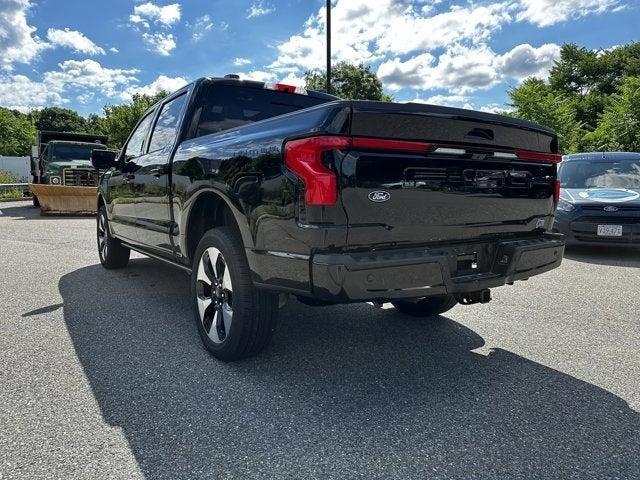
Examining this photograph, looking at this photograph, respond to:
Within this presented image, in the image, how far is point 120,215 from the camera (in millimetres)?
5277

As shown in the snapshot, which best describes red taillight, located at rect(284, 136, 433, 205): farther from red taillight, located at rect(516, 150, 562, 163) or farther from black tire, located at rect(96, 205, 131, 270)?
black tire, located at rect(96, 205, 131, 270)

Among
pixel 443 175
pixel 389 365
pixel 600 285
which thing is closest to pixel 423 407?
pixel 389 365

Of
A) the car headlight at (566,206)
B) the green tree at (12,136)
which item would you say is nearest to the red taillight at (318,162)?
the car headlight at (566,206)

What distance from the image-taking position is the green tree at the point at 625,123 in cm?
1828

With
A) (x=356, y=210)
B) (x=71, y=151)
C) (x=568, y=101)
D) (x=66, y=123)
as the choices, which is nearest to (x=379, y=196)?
(x=356, y=210)

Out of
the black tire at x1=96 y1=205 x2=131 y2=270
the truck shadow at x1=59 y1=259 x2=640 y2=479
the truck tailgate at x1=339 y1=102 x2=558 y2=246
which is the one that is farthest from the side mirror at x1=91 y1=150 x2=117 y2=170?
the truck tailgate at x1=339 y1=102 x2=558 y2=246

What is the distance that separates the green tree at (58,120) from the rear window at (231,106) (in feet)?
307

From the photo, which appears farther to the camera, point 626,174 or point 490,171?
point 626,174

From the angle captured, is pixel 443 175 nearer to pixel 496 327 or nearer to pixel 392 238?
pixel 392 238

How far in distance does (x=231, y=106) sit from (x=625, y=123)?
1926cm

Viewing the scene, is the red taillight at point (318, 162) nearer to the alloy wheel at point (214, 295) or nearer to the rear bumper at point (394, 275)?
the rear bumper at point (394, 275)

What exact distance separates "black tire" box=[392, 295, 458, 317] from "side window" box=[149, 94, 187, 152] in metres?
2.37

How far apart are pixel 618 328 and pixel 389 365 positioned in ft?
6.77

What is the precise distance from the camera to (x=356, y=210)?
234 centimetres
